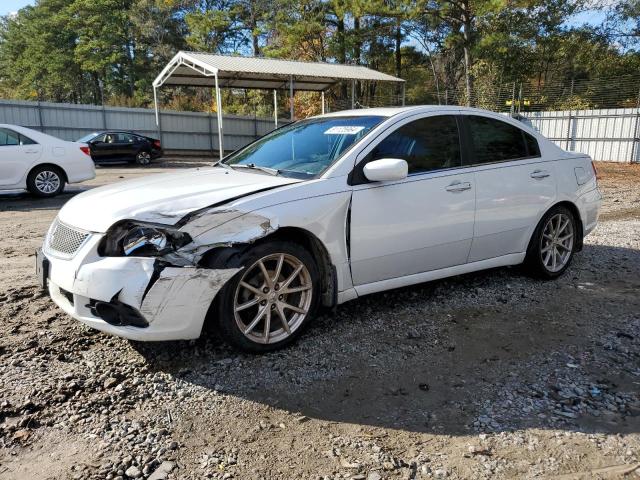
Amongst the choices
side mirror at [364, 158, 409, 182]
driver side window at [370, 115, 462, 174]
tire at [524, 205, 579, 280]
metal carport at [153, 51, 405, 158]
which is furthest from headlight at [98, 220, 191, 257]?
metal carport at [153, 51, 405, 158]

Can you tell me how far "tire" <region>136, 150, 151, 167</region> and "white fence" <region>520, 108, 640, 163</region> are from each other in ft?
52.3

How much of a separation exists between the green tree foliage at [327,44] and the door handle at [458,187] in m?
20.4

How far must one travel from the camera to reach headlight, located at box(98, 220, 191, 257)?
10.1ft

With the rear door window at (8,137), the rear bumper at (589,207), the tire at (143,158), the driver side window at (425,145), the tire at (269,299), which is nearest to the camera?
the tire at (269,299)

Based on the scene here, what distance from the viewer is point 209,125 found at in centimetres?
2888

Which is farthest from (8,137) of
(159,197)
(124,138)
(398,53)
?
(398,53)

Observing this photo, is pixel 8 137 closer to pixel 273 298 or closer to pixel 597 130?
pixel 273 298

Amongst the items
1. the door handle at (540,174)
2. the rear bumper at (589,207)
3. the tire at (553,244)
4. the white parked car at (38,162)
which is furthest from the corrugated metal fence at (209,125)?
the door handle at (540,174)

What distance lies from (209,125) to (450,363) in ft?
89.4

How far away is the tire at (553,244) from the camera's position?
498 centimetres

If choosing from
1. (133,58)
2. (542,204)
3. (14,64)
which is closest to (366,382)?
(542,204)

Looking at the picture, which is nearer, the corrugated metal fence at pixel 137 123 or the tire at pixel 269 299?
the tire at pixel 269 299

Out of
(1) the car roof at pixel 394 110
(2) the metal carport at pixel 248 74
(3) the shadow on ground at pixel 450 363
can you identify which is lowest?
(3) the shadow on ground at pixel 450 363

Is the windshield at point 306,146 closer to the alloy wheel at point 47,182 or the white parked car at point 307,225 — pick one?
the white parked car at point 307,225
